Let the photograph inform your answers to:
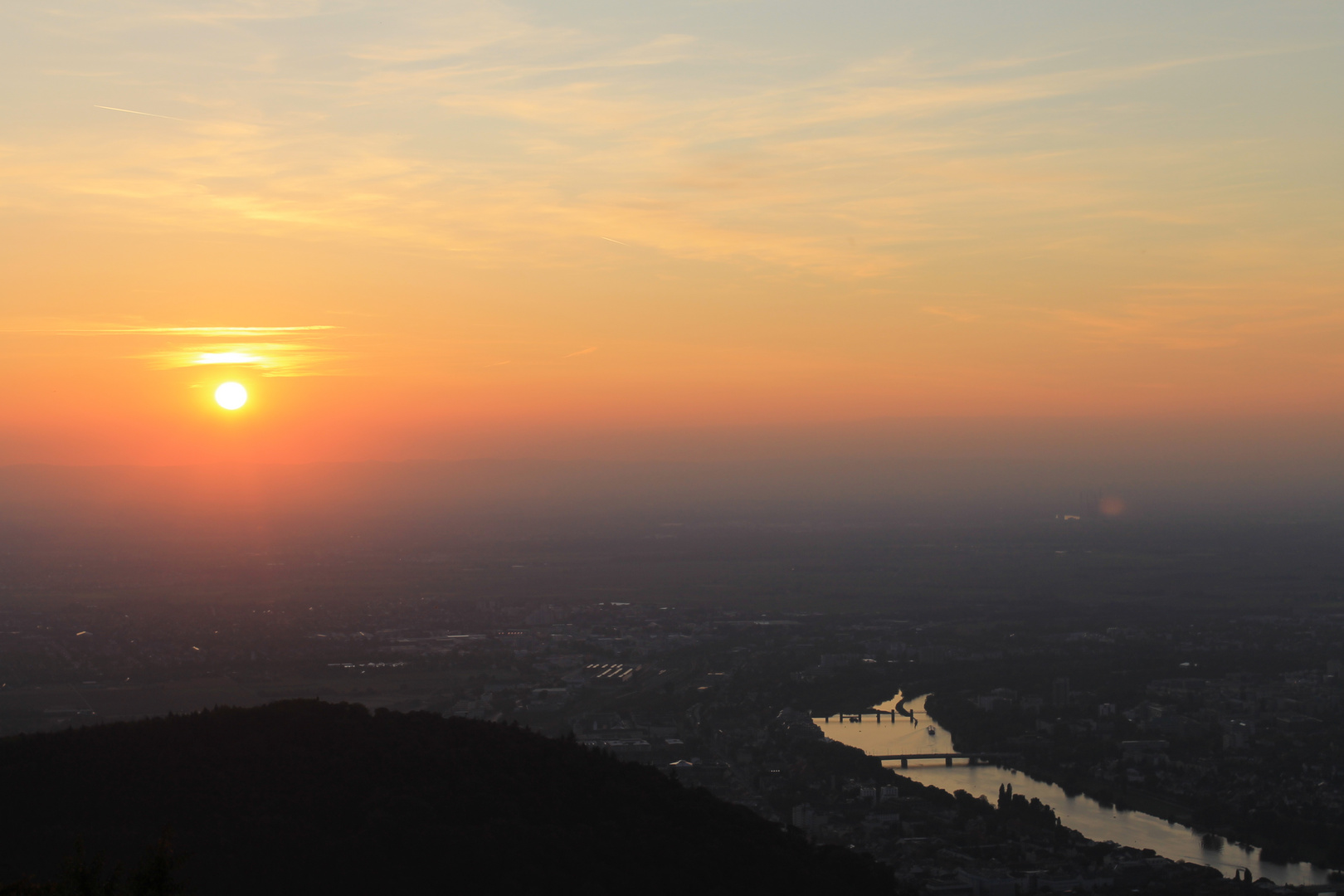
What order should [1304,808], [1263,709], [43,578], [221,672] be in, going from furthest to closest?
1. [43,578]
2. [221,672]
3. [1263,709]
4. [1304,808]

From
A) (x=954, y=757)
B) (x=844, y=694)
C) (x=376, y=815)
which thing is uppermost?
(x=376, y=815)

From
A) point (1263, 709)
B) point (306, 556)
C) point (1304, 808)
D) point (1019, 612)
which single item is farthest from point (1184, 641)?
point (306, 556)

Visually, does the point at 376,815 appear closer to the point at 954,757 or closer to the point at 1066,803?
the point at 1066,803

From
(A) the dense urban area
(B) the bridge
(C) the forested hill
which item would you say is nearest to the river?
(B) the bridge

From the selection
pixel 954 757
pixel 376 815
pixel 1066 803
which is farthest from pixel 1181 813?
pixel 376 815

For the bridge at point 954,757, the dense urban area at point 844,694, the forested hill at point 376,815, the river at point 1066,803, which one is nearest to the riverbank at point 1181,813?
the dense urban area at point 844,694

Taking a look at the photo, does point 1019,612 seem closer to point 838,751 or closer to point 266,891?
point 838,751
